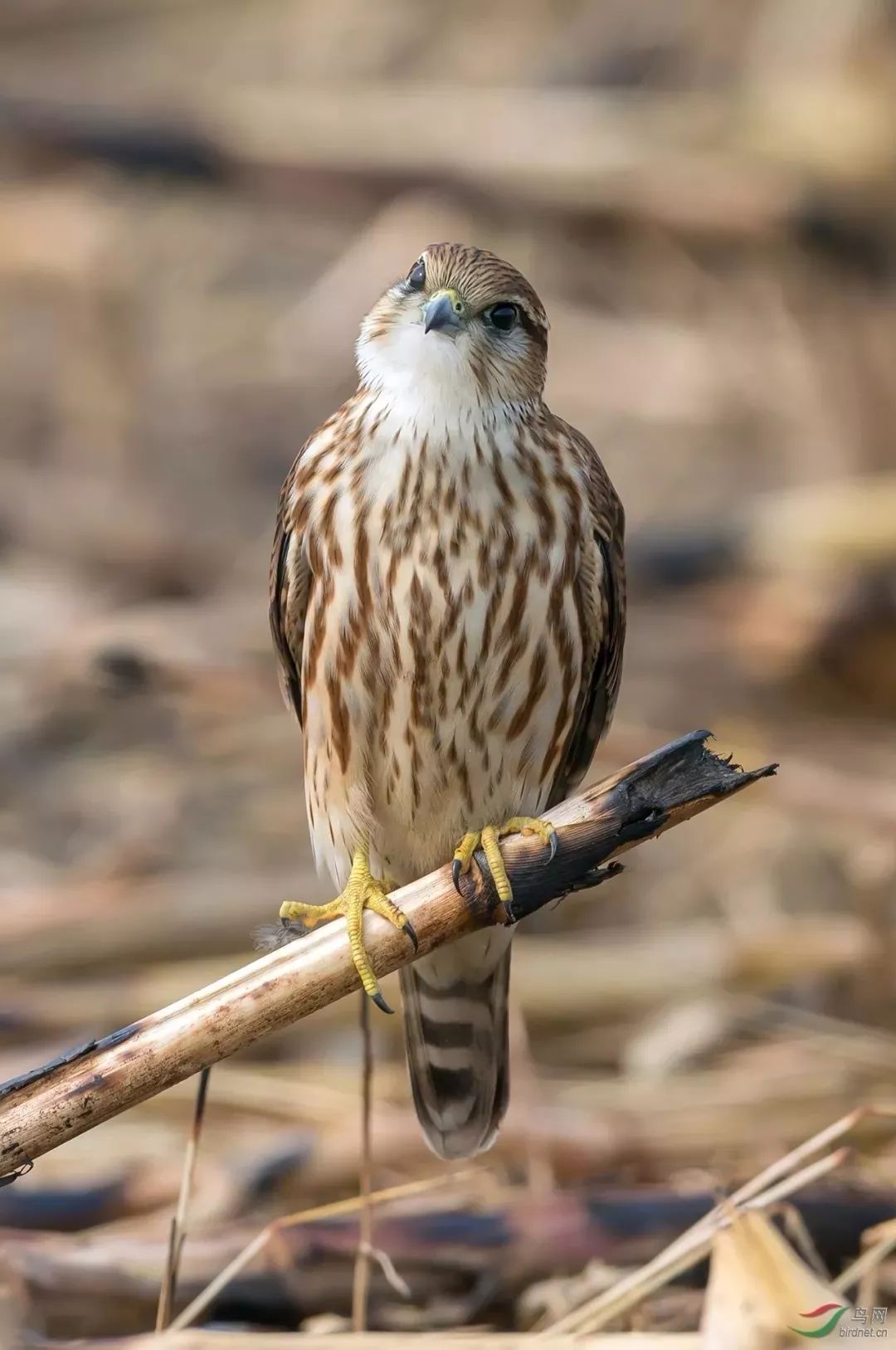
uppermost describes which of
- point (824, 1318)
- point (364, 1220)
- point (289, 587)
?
point (289, 587)

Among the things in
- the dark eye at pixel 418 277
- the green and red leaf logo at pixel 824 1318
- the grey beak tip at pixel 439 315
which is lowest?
the green and red leaf logo at pixel 824 1318

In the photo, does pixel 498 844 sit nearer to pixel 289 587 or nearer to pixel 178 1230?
pixel 289 587

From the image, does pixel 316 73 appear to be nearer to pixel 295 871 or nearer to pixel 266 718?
pixel 266 718

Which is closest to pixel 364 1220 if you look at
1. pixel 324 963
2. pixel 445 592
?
pixel 324 963

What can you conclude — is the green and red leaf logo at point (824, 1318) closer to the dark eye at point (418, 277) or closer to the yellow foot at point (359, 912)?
the yellow foot at point (359, 912)

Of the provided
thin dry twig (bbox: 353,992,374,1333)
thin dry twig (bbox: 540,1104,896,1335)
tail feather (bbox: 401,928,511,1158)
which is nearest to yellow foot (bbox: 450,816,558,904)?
thin dry twig (bbox: 353,992,374,1333)

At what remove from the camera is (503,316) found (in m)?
3.30

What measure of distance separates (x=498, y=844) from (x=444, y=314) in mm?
923

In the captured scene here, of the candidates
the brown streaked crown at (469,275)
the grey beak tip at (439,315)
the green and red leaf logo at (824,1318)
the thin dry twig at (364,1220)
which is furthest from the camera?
the brown streaked crown at (469,275)

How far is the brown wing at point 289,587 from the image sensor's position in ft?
11.1

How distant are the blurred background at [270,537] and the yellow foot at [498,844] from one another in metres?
0.74

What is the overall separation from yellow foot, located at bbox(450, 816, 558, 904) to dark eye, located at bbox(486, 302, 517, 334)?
0.90m

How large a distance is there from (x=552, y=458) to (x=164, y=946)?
1922 mm

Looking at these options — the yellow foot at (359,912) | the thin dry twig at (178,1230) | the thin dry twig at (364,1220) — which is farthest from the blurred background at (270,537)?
the yellow foot at (359,912)
